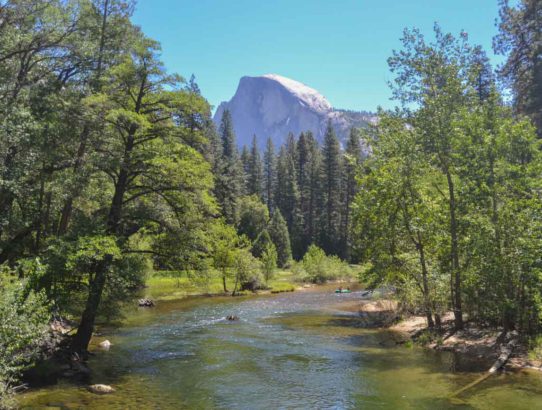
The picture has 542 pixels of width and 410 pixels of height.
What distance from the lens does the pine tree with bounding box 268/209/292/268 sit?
76.8 m

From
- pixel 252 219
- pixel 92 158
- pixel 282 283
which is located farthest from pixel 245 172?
pixel 92 158

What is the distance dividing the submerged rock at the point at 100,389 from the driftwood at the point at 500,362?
11.0 metres

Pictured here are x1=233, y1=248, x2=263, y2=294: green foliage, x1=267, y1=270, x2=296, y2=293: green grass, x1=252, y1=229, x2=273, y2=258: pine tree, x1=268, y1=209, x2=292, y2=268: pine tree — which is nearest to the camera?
x1=233, y1=248, x2=263, y2=294: green foliage

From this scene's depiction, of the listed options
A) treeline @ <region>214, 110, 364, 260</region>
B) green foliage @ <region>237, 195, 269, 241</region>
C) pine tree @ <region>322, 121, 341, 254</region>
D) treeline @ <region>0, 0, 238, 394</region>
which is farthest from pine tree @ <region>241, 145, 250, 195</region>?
treeline @ <region>0, 0, 238, 394</region>

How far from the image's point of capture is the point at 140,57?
60.1 ft

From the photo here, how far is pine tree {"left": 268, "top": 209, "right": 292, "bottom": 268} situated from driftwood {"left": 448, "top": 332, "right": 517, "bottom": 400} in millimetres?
57524

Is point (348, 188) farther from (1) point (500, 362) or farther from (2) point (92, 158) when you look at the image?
(2) point (92, 158)

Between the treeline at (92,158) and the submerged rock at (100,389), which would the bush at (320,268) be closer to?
the treeline at (92,158)

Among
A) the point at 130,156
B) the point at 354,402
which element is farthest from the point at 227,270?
the point at 354,402

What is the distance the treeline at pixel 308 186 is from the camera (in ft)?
294

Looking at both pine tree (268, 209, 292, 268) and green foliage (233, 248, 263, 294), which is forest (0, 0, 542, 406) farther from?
pine tree (268, 209, 292, 268)

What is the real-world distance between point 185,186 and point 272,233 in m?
58.0

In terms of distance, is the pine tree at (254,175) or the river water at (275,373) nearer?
the river water at (275,373)

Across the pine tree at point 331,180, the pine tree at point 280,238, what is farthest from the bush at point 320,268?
the pine tree at point 331,180
